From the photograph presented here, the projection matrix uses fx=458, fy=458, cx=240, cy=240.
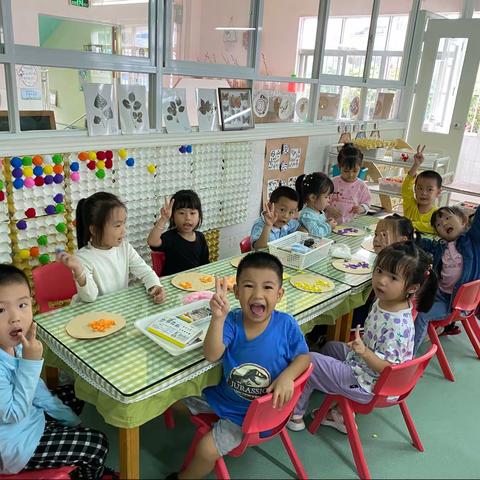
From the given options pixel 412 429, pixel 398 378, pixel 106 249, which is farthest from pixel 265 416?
pixel 106 249

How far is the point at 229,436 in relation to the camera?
4.56 ft

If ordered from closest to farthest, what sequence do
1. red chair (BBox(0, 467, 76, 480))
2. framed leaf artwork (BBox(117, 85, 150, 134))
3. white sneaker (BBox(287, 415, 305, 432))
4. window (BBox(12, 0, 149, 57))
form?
1. red chair (BBox(0, 467, 76, 480))
2. white sneaker (BBox(287, 415, 305, 432))
3. framed leaf artwork (BBox(117, 85, 150, 134))
4. window (BBox(12, 0, 149, 57))

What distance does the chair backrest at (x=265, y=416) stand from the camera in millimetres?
1271

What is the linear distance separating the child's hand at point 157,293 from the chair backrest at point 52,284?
0.37 metres

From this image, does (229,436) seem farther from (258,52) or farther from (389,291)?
(258,52)

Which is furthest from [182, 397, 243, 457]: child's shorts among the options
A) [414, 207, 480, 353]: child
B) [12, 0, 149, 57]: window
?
[12, 0, 149, 57]: window

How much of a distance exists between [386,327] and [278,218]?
37.6 inches

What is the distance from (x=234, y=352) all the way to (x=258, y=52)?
2.29 meters

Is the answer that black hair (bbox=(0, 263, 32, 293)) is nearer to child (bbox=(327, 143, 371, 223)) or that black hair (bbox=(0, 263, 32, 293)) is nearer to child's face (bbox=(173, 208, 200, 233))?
child's face (bbox=(173, 208, 200, 233))

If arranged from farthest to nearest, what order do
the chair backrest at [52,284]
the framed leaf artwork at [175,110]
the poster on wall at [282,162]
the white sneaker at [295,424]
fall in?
the poster on wall at [282,162] < the framed leaf artwork at [175,110] < the white sneaker at [295,424] < the chair backrest at [52,284]

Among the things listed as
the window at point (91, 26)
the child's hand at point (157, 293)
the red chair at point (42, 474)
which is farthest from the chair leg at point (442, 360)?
the window at point (91, 26)

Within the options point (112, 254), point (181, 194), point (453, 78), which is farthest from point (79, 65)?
point (453, 78)

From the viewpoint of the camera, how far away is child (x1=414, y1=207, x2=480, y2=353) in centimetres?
230

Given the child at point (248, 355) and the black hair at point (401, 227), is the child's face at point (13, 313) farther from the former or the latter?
the black hair at point (401, 227)
